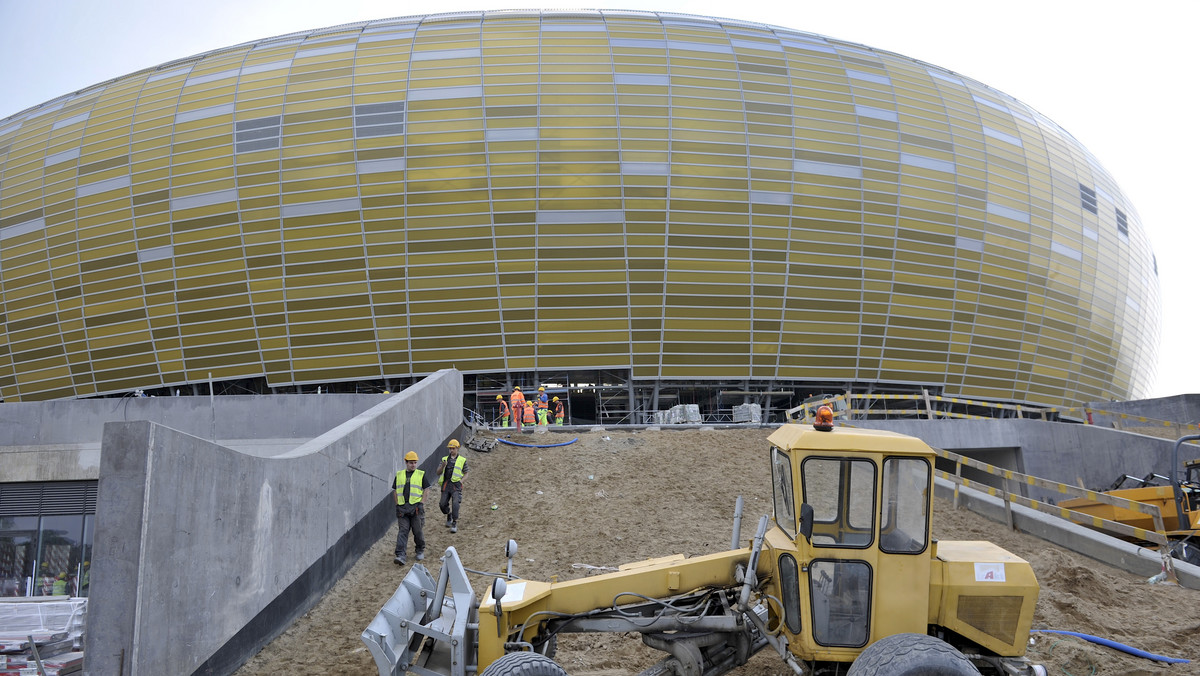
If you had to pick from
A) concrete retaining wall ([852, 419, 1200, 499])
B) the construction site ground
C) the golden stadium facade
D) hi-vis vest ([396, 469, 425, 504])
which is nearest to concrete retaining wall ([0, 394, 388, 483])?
the construction site ground

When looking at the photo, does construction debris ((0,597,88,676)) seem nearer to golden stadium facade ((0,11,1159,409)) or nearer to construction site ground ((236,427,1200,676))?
construction site ground ((236,427,1200,676))

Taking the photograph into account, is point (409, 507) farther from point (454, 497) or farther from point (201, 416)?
point (201, 416)

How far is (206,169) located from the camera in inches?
1101

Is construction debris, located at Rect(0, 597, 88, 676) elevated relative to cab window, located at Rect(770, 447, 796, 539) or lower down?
lower down

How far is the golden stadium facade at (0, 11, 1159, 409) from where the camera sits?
2723 centimetres

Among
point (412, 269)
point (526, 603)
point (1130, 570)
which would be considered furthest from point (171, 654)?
point (412, 269)

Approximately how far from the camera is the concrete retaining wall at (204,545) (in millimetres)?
5199

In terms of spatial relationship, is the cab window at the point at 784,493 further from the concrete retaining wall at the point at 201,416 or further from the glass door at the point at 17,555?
the glass door at the point at 17,555

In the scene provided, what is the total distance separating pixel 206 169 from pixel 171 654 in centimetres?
2668

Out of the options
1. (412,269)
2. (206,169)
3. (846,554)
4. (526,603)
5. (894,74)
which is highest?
(894,74)

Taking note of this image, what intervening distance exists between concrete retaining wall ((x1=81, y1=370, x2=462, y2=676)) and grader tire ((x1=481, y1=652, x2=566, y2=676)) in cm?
258

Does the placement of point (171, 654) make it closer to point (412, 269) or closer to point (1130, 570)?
point (1130, 570)

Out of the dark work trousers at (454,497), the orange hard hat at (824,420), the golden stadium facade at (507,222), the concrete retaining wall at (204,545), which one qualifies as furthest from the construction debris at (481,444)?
the orange hard hat at (824,420)

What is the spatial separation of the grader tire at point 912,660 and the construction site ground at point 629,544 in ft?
6.76
